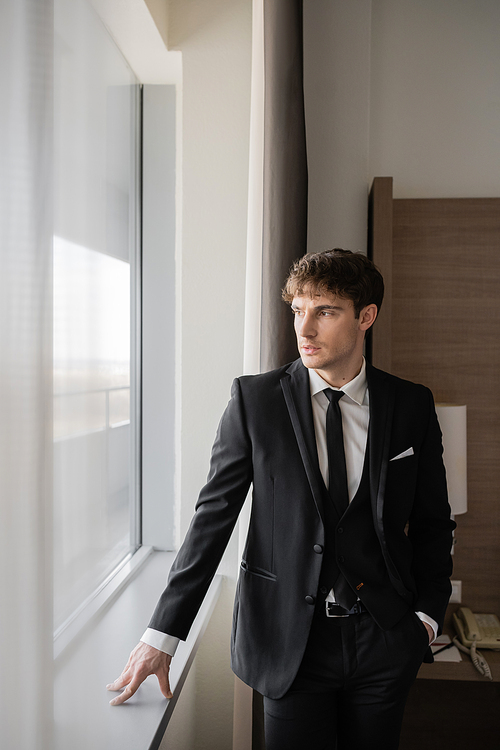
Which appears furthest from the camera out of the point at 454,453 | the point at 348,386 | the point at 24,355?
the point at 454,453

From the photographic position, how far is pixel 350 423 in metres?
1.17

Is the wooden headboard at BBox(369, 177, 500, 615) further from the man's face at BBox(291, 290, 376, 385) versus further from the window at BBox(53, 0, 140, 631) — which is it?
the window at BBox(53, 0, 140, 631)

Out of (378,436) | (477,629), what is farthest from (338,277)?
(477,629)

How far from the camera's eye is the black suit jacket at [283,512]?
1092mm

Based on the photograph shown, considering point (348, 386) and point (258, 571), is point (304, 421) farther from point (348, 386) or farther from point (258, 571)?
point (258, 571)

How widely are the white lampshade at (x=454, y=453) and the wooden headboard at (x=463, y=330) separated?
8.7 inches

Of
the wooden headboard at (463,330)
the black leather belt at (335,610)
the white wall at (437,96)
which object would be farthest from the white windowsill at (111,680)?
the white wall at (437,96)

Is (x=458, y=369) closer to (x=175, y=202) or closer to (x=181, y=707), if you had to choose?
(x=175, y=202)

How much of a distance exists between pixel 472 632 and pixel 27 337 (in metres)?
1.78

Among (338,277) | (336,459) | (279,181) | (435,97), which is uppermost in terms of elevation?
(435,97)

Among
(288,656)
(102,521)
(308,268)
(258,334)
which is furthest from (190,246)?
(288,656)

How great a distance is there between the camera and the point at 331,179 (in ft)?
6.14

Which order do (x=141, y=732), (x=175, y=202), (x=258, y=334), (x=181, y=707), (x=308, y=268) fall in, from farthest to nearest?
1. (x=175, y=202)
2. (x=181, y=707)
3. (x=258, y=334)
4. (x=308, y=268)
5. (x=141, y=732)

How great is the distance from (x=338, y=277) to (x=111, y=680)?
3.41ft
